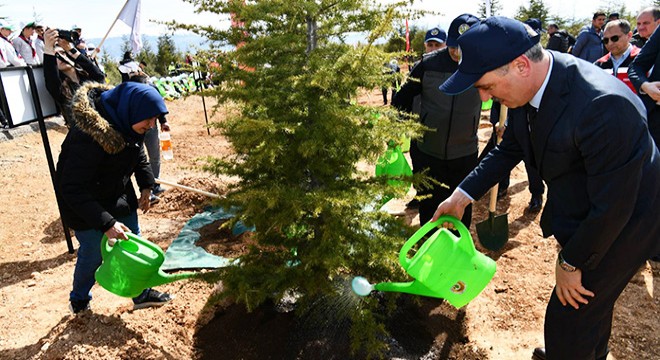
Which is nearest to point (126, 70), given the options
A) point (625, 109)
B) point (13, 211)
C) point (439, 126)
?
point (13, 211)

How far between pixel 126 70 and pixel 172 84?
13.1m

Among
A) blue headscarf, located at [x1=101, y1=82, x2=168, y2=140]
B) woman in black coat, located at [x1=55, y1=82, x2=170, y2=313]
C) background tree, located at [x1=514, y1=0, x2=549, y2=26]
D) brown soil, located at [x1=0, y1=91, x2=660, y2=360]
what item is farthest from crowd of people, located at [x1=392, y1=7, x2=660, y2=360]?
background tree, located at [x1=514, y1=0, x2=549, y2=26]

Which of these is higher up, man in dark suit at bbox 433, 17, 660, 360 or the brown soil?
man in dark suit at bbox 433, 17, 660, 360

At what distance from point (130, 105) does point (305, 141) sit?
1260mm

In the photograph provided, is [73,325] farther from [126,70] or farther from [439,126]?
[126,70]

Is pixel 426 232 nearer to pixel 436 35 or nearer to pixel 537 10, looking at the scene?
pixel 436 35

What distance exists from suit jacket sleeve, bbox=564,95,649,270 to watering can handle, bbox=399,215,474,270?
0.59 m

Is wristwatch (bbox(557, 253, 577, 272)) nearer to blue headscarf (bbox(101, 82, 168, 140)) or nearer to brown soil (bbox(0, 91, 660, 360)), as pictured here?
brown soil (bbox(0, 91, 660, 360))

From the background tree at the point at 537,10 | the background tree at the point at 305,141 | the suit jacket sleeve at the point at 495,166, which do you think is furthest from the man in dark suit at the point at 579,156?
the background tree at the point at 537,10

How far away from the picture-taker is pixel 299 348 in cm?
287

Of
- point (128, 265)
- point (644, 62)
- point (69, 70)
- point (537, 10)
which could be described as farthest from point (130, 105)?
point (537, 10)

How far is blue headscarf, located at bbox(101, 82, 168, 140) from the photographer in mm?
2826

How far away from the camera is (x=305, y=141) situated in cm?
243

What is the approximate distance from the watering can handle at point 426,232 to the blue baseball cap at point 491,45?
32.4 inches
